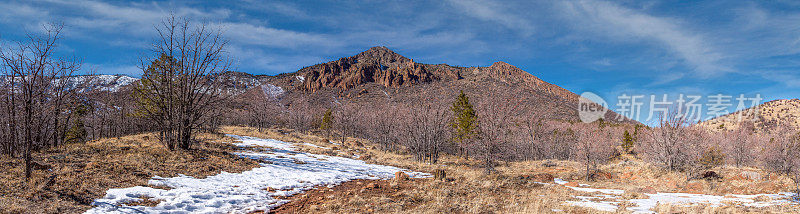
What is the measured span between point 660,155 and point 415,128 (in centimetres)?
1834

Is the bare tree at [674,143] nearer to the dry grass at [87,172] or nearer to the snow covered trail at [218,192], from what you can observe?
the snow covered trail at [218,192]

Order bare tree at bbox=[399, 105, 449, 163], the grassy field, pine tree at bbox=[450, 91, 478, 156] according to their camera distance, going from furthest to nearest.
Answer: pine tree at bbox=[450, 91, 478, 156], bare tree at bbox=[399, 105, 449, 163], the grassy field

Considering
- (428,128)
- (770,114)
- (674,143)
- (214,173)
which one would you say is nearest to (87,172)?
(214,173)

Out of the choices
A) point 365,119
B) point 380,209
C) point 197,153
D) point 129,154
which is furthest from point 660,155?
point 365,119

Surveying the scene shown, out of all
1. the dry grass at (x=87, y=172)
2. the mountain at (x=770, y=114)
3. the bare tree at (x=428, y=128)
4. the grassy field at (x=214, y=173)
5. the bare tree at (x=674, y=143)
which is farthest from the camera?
the mountain at (x=770, y=114)

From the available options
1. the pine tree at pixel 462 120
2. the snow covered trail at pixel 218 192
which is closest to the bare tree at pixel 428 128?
the pine tree at pixel 462 120

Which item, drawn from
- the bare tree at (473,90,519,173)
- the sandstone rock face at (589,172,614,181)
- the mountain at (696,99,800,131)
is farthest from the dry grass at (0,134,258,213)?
the mountain at (696,99,800,131)

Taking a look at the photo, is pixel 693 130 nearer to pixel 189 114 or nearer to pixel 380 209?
pixel 380 209

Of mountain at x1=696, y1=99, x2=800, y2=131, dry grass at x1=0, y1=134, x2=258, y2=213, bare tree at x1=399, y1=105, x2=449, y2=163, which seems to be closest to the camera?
dry grass at x1=0, y1=134, x2=258, y2=213

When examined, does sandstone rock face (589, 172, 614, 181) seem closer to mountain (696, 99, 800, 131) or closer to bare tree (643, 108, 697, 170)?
bare tree (643, 108, 697, 170)

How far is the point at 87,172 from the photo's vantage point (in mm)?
8539

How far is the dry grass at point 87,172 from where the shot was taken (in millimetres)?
6020

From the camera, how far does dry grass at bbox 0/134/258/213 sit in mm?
6020

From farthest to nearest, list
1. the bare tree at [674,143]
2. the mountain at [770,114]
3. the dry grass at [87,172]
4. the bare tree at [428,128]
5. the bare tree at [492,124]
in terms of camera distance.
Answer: the mountain at [770,114]
the bare tree at [428,128]
the bare tree at [674,143]
the bare tree at [492,124]
the dry grass at [87,172]
